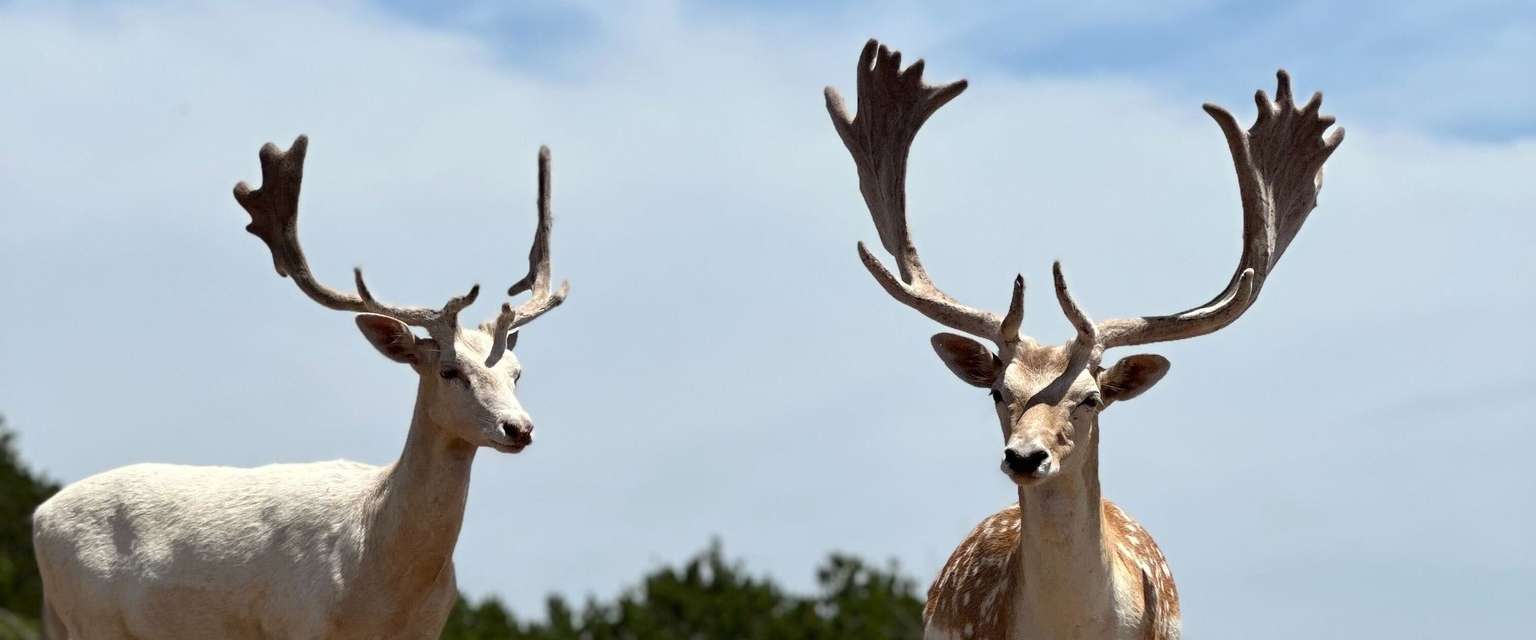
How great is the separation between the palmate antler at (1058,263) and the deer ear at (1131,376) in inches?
5.3

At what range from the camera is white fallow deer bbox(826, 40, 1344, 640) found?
35.0ft

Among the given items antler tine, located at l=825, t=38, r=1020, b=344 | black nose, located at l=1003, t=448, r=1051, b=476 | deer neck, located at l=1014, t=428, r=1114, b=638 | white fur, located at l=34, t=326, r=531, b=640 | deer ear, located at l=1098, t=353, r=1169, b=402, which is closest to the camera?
black nose, located at l=1003, t=448, r=1051, b=476

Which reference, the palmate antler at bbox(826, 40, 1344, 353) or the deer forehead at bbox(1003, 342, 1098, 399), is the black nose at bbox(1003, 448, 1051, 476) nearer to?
the deer forehead at bbox(1003, 342, 1098, 399)

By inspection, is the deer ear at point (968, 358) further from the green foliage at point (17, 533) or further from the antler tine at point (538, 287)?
the green foliage at point (17, 533)

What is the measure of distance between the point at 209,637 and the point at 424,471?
1272 millimetres

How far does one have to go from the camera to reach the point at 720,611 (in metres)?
38.9

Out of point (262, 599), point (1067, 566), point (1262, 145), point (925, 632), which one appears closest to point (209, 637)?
point (262, 599)

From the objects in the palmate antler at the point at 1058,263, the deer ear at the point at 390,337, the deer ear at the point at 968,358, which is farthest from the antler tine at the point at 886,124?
the deer ear at the point at 390,337

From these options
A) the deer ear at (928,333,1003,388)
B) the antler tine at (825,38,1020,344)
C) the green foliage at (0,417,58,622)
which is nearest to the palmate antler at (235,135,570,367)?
the antler tine at (825,38,1020,344)

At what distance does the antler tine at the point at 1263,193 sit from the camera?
11578 mm

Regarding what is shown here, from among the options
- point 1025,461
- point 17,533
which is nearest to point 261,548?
point 1025,461

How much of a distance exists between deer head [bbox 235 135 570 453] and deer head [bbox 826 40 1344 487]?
164 centimetres

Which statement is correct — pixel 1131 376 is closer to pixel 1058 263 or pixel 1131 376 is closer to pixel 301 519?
pixel 1058 263

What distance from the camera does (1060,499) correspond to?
10.6 m
